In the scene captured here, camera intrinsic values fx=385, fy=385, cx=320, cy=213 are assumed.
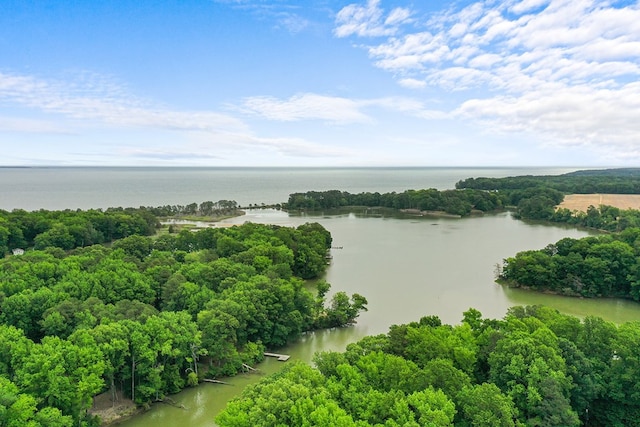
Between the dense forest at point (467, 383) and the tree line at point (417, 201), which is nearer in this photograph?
the dense forest at point (467, 383)

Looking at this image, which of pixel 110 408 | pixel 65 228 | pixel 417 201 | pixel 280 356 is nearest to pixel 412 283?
pixel 280 356

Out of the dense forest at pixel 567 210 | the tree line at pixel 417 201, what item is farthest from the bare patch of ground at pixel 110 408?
the tree line at pixel 417 201

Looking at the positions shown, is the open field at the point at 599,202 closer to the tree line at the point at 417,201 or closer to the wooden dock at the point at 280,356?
the tree line at the point at 417,201

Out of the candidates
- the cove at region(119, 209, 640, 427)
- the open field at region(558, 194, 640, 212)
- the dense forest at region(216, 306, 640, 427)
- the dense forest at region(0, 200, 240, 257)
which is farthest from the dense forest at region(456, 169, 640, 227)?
the dense forest at region(0, 200, 240, 257)

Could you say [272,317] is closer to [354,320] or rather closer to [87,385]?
[354,320]

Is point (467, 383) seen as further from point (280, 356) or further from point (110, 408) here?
point (110, 408)

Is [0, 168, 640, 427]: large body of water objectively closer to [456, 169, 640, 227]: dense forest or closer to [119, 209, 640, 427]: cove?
[119, 209, 640, 427]: cove
